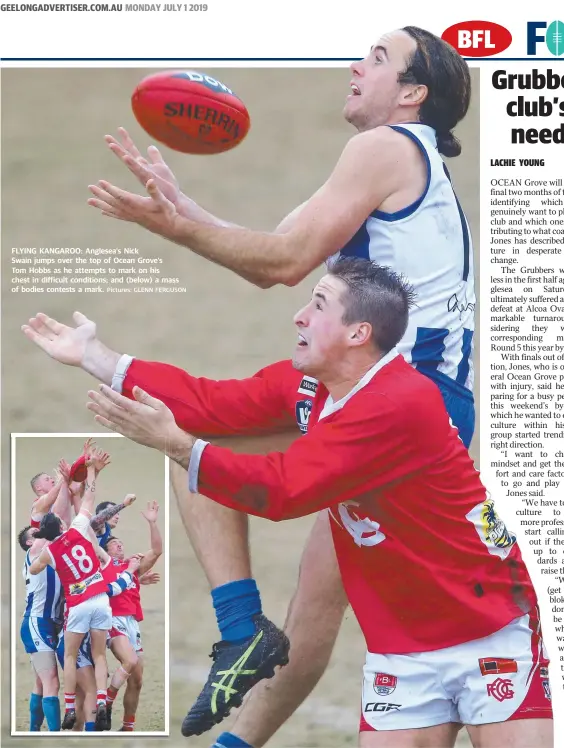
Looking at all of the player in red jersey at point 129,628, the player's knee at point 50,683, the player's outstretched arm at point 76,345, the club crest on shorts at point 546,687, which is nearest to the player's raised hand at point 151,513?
the player in red jersey at point 129,628

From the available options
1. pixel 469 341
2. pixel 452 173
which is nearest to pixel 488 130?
pixel 452 173

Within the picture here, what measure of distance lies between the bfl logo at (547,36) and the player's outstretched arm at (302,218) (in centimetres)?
115

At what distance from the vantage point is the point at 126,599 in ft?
18.0

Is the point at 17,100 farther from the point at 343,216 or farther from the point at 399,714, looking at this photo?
the point at 399,714

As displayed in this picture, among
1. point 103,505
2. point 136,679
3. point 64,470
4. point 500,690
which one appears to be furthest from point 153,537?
point 500,690

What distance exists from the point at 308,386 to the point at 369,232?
0.59 m

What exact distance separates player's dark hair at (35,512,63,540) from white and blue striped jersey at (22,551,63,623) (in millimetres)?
122

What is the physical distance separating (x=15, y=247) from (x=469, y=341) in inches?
80.5

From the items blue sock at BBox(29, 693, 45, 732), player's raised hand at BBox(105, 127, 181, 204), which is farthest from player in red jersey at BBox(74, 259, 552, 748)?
blue sock at BBox(29, 693, 45, 732)

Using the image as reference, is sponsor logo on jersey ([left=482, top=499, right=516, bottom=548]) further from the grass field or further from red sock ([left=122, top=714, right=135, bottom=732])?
red sock ([left=122, top=714, right=135, bottom=732])

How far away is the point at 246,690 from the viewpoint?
4695mm

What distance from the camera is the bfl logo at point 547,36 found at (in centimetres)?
548

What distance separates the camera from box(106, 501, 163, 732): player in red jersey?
5457 millimetres

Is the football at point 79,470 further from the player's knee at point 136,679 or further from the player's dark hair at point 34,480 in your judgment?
the player's knee at point 136,679
